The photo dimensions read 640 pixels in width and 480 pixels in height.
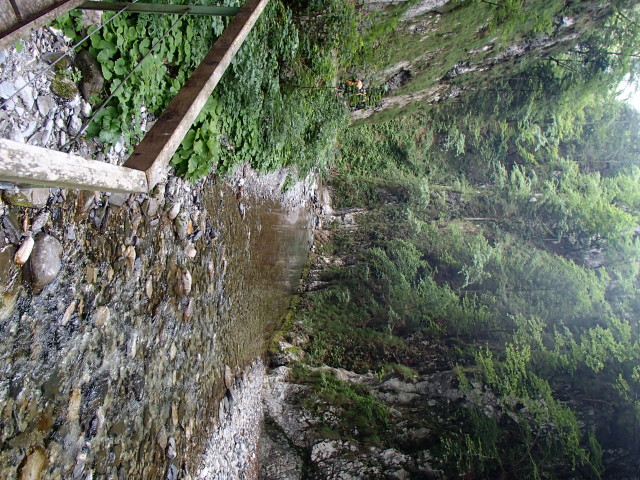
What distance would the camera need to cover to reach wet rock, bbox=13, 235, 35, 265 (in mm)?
1994

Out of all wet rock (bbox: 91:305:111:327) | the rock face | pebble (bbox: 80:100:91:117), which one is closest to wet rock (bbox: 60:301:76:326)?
wet rock (bbox: 91:305:111:327)

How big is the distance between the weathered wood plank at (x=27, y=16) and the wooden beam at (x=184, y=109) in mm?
574

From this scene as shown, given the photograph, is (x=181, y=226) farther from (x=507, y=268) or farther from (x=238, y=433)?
(x=507, y=268)

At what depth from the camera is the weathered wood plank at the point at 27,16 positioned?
159 centimetres

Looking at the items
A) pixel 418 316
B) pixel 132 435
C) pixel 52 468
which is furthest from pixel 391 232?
pixel 52 468

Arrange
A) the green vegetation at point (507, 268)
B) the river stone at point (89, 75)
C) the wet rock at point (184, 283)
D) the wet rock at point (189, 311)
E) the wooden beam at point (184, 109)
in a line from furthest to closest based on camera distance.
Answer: the green vegetation at point (507, 268) < the wet rock at point (189, 311) < the wet rock at point (184, 283) < the river stone at point (89, 75) < the wooden beam at point (184, 109)

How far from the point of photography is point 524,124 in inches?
448

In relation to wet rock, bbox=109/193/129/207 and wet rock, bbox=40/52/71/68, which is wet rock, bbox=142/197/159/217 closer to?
wet rock, bbox=109/193/129/207

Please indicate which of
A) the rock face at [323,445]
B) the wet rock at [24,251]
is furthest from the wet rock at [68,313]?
the rock face at [323,445]

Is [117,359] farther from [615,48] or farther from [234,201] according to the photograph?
[615,48]

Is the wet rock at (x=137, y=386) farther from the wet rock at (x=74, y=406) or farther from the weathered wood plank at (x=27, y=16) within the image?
the weathered wood plank at (x=27, y=16)

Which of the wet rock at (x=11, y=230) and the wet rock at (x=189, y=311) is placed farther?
the wet rock at (x=189, y=311)

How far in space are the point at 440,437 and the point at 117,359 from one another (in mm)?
4814

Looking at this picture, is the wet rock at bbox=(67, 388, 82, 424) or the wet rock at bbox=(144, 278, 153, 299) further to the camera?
the wet rock at bbox=(144, 278, 153, 299)
